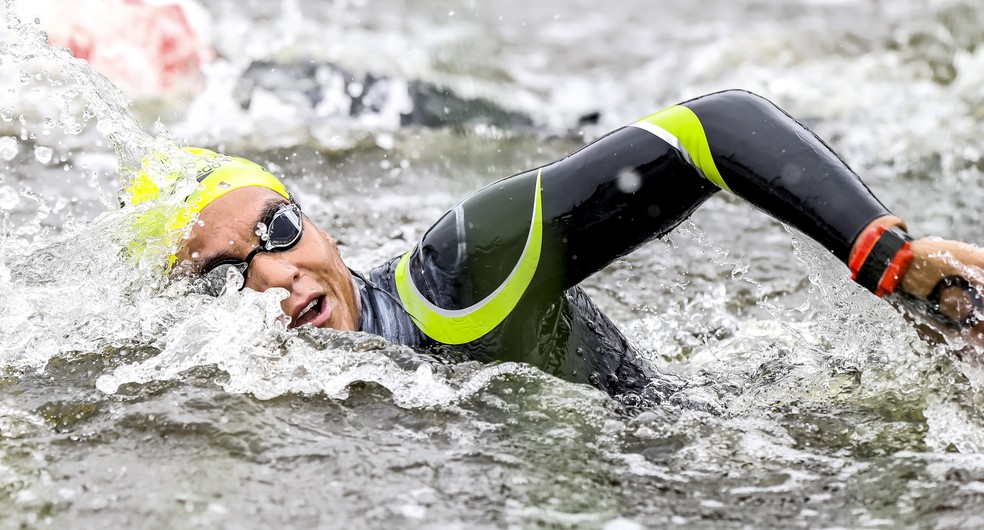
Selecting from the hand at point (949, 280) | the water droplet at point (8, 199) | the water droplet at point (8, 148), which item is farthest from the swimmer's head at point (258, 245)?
the water droplet at point (8, 148)

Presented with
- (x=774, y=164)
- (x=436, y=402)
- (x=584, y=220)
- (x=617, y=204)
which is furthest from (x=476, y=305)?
(x=774, y=164)

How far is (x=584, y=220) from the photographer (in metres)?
3.22

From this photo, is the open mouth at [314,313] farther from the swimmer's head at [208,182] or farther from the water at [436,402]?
the swimmer's head at [208,182]

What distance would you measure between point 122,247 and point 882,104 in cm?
764

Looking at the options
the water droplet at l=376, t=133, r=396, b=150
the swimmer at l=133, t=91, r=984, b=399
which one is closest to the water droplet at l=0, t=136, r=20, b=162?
the water droplet at l=376, t=133, r=396, b=150

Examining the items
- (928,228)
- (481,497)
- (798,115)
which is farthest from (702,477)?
→ (798,115)

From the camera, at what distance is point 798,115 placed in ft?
31.1

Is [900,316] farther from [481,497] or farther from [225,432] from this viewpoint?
[225,432]

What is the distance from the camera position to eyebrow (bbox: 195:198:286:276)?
3570 mm

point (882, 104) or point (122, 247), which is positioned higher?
point (122, 247)

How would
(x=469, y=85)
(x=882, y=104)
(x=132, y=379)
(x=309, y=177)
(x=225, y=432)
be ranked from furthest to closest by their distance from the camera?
1. (x=469, y=85)
2. (x=882, y=104)
3. (x=309, y=177)
4. (x=132, y=379)
5. (x=225, y=432)

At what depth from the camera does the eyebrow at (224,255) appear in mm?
3570

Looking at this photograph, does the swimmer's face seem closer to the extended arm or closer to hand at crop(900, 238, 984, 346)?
the extended arm

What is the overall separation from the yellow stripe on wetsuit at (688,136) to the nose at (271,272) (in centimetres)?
125
